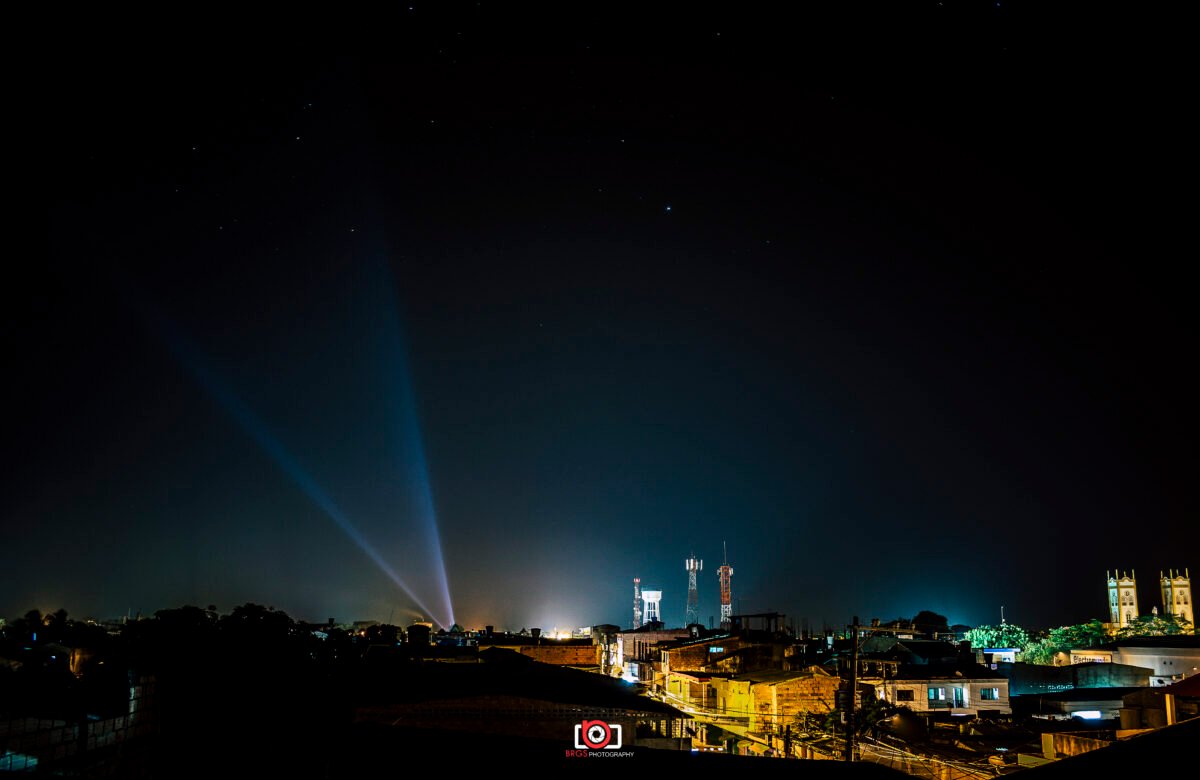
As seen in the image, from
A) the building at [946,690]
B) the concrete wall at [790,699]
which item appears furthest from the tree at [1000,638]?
the concrete wall at [790,699]

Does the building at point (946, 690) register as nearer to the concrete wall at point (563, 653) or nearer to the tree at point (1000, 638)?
the concrete wall at point (563, 653)

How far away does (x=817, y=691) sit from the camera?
965 inches

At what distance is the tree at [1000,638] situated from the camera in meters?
75.2

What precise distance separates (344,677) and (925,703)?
808 inches

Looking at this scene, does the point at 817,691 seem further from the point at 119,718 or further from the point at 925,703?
the point at 119,718

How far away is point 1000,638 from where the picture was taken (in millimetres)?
78562

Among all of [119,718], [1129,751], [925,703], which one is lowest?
[925,703]

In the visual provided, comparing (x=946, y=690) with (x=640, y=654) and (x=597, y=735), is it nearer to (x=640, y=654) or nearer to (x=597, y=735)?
(x=597, y=735)

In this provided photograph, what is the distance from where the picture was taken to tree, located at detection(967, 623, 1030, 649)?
247ft

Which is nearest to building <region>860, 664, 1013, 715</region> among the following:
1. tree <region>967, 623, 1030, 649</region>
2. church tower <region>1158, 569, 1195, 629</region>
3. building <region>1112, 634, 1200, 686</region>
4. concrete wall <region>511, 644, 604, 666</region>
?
concrete wall <region>511, 644, 604, 666</region>

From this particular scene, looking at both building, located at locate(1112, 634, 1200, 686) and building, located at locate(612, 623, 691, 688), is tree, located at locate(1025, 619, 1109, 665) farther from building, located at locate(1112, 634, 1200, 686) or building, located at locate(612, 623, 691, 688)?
building, located at locate(612, 623, 691, 688)

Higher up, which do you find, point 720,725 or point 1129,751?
point 1129,751

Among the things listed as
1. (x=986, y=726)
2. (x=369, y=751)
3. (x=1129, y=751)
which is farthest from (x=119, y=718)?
(x=986, y=726)

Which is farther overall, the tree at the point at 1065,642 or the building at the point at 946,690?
the tree at the point at 1065,642
